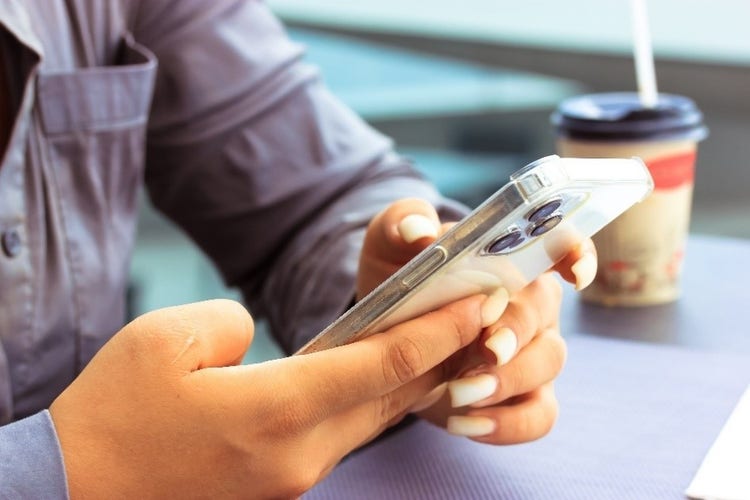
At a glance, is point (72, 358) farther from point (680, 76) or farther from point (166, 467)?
point (680, 76)

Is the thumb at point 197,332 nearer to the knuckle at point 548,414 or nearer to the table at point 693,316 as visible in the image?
the knuckle at point 548,414

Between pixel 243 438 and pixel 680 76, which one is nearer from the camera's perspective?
pixel 243 438

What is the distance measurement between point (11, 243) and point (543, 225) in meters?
0.36

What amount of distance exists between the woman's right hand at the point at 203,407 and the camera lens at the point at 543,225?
0.06 metres

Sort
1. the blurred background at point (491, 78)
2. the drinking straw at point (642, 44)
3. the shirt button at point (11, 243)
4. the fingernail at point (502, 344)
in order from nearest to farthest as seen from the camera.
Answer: the fingernail at point (502, 344) < the shirt button at point (11, 243) < the drinking straw at point (642, 44) < the blurred background at point (491, 78)

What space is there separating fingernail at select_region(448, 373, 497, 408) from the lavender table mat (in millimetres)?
39

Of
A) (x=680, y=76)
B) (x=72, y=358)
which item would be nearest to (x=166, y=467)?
(x=72, y=358)

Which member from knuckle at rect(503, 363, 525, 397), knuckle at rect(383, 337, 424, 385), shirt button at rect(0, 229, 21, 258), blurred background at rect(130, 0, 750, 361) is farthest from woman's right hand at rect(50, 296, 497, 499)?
blurred background at rect(130, 0, 750, 361)

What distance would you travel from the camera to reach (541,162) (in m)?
0.41

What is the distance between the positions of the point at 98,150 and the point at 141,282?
1251 mm

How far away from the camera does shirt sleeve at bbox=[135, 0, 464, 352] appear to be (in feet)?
2.68

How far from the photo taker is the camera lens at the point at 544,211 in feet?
1.36

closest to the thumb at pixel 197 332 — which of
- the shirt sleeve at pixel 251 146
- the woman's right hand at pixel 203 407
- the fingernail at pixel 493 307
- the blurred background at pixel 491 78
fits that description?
the woman's right hand at pixel 203 407

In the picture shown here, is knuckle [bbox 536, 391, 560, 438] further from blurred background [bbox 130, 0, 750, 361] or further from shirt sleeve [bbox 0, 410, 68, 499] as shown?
blurred background [bbox 130, 0, 750, 361]
